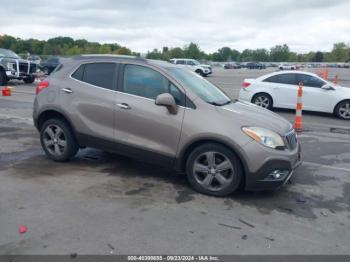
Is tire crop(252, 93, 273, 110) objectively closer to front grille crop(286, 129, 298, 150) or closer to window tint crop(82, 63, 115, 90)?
front grille crop(286, 129, 298, 150)

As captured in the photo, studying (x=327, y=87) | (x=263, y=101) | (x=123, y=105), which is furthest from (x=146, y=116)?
(x=327, y=87)

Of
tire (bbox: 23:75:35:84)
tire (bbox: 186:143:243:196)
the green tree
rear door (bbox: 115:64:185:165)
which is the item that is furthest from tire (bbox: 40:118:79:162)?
the green tree

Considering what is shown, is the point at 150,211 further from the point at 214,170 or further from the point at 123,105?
the point at 123,105

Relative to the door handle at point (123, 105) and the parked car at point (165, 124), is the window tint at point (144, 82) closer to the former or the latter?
the parked car at point (165, 124)

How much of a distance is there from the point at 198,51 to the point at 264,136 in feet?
420

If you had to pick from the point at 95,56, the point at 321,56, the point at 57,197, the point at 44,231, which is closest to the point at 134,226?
the point at 44,231

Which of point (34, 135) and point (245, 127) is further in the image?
point (34, 135)

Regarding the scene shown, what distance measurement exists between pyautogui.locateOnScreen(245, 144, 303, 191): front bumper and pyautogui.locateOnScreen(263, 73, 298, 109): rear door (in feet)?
26.9

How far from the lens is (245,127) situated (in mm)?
4660

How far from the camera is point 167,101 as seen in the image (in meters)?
4.83

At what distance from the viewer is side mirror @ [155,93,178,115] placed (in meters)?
4.83

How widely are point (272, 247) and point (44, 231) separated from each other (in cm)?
227

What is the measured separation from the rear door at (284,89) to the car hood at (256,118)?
7573mm

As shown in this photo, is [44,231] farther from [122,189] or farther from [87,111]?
[87,111]
